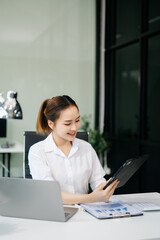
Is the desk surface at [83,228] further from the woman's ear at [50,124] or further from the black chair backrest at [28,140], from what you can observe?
the black chair backrest at [28,140]

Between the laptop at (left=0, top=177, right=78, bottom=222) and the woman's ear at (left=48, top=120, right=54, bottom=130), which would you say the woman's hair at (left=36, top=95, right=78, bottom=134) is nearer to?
the woman's ear at (left=48, top=120, right=54, bottom=130)

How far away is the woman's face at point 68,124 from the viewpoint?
1913mm

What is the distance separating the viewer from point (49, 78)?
16.4ft

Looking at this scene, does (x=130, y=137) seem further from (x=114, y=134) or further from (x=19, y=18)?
(x=19, y=18)

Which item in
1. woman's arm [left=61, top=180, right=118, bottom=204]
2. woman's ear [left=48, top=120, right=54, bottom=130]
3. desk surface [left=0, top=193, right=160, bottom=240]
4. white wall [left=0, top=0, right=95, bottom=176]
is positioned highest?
white wall [left=0, top=0, right=95, bottom=176]

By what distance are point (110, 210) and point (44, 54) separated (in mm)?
3739

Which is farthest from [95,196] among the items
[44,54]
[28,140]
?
[44,54]

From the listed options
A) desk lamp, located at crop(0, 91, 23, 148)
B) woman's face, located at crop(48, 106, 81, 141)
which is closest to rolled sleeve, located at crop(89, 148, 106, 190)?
woman's face, located at crop(48, 106, 81, 141)

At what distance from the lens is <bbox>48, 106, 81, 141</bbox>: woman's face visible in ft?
6.28

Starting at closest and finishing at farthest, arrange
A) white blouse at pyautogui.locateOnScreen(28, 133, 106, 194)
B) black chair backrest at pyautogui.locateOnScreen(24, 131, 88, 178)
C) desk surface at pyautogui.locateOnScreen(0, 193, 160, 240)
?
desk surface at pyautogui.locateOnScreen(0, 193, 160, 240) < white blouse at pyautogui.locateOnScreen(28, 133, 106, 194) < black chair backrest at pyautogui.locateOnScreen(24, 131, 88, 178)

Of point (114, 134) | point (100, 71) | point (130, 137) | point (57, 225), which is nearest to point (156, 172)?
point (130, 137)

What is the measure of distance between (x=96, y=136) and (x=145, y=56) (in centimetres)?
138

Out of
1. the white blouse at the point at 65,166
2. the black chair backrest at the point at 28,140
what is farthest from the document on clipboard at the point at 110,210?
the black chair backrest at the point at 28,140

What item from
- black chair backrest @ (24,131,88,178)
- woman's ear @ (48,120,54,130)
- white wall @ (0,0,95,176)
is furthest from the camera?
white wall @ (0,0,95,176)
